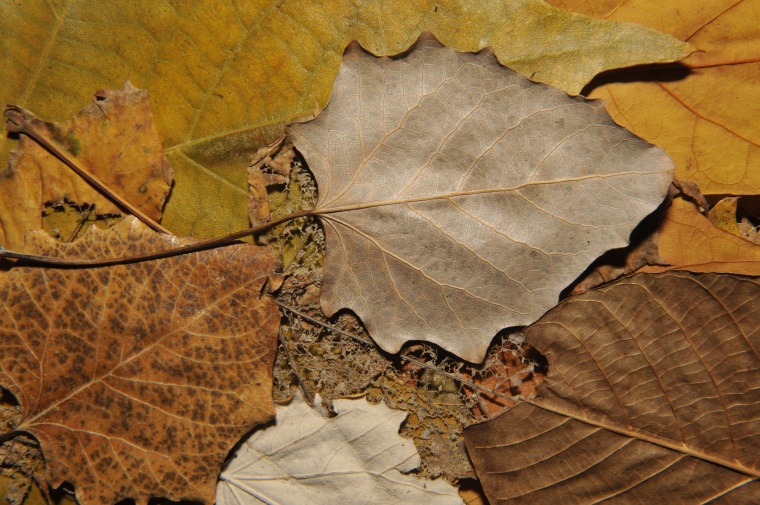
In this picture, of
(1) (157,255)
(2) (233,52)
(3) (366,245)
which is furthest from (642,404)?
(2) (233,52)

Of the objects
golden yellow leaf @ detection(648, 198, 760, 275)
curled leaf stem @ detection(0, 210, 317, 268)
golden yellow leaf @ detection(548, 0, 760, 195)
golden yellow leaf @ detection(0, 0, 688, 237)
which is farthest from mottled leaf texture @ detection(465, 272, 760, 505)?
curled leaf stem @ detection(0, 210, 317, 268)

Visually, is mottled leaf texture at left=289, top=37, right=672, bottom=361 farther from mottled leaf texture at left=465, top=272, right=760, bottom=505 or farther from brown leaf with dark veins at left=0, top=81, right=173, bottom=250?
brown leaf with dark veins at left=0, top=81, right=173, bottom=250

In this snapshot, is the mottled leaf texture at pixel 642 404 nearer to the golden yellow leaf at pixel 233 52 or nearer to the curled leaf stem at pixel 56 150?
the golden yellow leaf at pixel 233 52

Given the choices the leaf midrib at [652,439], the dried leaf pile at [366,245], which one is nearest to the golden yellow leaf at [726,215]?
the dried leaf pile at [366,245]

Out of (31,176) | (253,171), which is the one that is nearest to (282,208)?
(253,171)

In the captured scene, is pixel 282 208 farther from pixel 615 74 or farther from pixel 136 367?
pixel 615 74

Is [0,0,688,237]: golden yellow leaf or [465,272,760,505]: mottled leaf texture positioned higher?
[0,0,688,237]: golden yellow leaf

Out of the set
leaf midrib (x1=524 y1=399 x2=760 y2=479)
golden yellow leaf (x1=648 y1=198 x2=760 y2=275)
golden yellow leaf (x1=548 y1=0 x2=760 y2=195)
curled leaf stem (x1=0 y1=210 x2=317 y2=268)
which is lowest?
leaf midrib (x1=524 y1=399 x2=760 y2=479)

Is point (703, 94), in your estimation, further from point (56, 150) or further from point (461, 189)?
point (56, 150)
